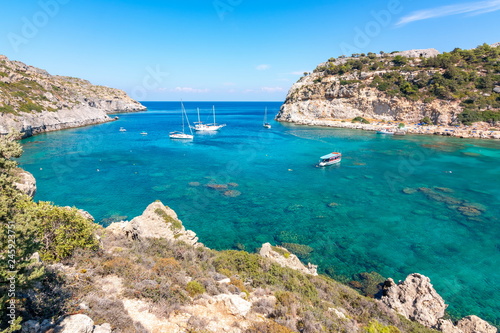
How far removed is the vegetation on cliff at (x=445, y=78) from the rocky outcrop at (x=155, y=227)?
3695 inches

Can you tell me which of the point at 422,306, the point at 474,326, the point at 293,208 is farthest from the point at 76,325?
the point at 293,208

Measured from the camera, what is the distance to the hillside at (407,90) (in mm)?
81250

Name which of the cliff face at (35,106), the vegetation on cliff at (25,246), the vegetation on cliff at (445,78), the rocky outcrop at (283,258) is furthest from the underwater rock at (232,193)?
the vegetation on cliff at (445,78)

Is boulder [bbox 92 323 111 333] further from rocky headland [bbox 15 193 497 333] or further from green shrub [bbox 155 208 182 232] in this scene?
green shrub [bbox 155 208 182 232]

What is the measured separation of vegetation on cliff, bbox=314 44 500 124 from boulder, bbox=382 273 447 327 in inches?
3367

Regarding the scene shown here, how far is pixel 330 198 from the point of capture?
33219 mm

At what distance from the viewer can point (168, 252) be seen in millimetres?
14648

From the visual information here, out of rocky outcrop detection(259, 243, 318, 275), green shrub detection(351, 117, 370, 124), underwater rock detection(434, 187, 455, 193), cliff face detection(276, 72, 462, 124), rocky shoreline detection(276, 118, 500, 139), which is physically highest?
cliff face detection(276, 72, 462, 124)

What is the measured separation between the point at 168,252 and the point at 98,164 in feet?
129

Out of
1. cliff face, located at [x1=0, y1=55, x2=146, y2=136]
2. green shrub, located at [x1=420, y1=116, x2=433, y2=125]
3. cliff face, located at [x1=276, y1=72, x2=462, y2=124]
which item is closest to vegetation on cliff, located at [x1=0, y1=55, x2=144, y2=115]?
cliff face, located at [x1=0, y1=55, x2=146, y2=136]

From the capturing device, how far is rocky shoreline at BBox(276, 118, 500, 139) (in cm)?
7150

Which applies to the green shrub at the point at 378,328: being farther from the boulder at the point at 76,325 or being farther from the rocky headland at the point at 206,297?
the boulder at the point at 76,325

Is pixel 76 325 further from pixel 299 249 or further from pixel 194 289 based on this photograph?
pixel 299 249

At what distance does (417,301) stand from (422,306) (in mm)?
320
